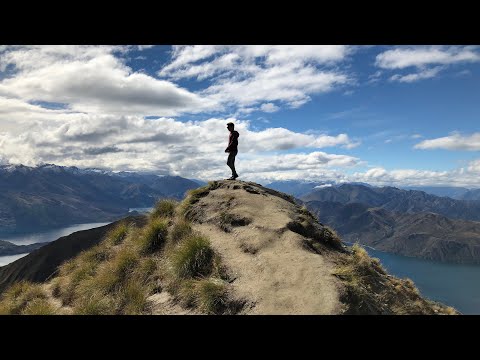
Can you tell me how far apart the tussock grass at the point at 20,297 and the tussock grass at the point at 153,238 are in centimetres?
643

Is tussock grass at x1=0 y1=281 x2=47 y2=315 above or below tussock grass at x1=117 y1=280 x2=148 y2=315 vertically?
below

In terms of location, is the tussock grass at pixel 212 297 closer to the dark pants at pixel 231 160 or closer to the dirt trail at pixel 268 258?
the dirt trail at pixel 268 258

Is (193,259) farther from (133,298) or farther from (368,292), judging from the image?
(368,292)

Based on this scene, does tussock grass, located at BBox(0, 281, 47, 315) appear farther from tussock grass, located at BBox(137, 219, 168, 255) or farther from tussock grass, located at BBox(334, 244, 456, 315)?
tussock grass, located at BBox(334, 244, 456, 315)

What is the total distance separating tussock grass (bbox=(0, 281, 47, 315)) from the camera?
19844 millimetres

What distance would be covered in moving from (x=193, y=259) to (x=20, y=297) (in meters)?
12.3

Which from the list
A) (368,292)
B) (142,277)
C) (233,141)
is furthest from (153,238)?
(368,292)

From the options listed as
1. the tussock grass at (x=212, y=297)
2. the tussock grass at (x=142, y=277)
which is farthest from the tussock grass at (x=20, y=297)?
the tussock grass at (x=212, y=297)

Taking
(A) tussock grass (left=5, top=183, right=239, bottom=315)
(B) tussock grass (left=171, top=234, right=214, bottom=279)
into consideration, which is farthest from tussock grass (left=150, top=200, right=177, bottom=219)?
(B) tussock grass (left=171, top=234, right=214, bottom=279)

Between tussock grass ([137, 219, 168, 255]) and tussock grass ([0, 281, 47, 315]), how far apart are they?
6.43 m

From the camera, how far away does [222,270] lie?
15727 millimetres
